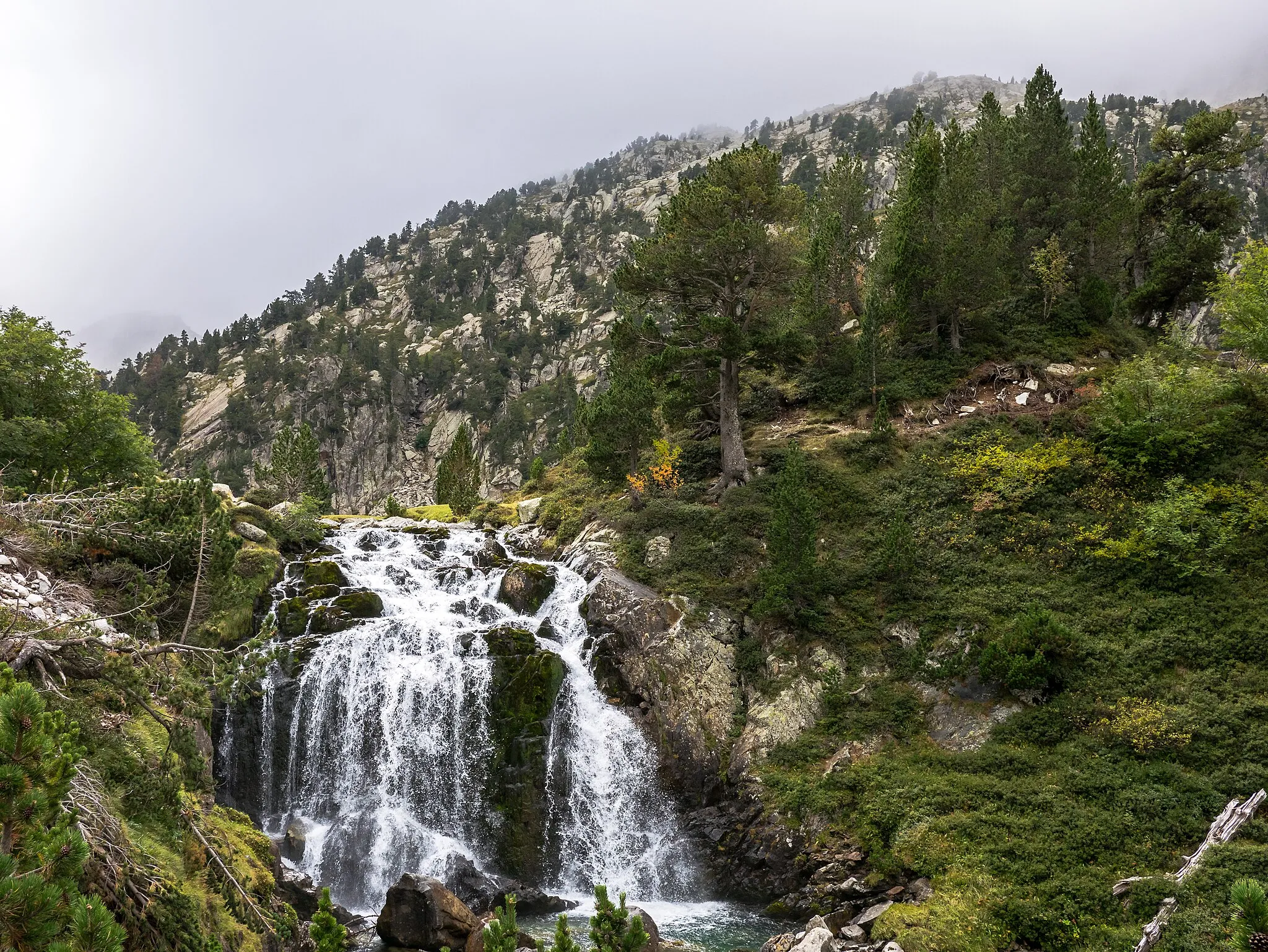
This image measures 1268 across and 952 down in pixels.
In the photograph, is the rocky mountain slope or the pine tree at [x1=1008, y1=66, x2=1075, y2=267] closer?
the pine tree at [x1=1008, y1=66, x2=1075, y2=267]

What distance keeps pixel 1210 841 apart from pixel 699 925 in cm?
1125

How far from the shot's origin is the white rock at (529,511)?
3712cm

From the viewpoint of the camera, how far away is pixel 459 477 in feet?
189

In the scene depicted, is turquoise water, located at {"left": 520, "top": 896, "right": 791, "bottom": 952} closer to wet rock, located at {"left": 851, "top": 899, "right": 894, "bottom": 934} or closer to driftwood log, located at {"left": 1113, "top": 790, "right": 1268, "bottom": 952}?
wet rock, located at {"left": 851, "top": 899, "right": 894, "bottom": 934}

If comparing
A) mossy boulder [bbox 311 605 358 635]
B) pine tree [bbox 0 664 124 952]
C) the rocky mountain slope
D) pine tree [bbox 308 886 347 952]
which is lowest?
pine tree [bbox 308 886 347 952]

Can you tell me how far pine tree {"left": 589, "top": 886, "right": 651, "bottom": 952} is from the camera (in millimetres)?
7941

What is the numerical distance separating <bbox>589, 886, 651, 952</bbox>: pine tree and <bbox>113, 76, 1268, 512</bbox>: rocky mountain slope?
71.9m

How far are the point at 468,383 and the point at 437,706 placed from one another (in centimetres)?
9538

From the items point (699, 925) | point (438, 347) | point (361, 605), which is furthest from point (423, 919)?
point (438, 347)

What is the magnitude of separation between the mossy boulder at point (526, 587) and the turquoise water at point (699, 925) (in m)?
11.1

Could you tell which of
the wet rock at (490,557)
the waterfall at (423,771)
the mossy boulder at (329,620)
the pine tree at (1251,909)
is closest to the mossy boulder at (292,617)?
the mossy boulder at (329,620)

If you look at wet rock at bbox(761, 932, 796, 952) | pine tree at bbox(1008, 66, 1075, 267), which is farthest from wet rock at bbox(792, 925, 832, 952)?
pine tree at bbox(1008, 66, 1075, 267)

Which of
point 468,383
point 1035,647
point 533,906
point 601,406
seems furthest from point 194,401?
point 1035,647

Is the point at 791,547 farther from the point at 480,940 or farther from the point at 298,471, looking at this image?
the point at 298,471
